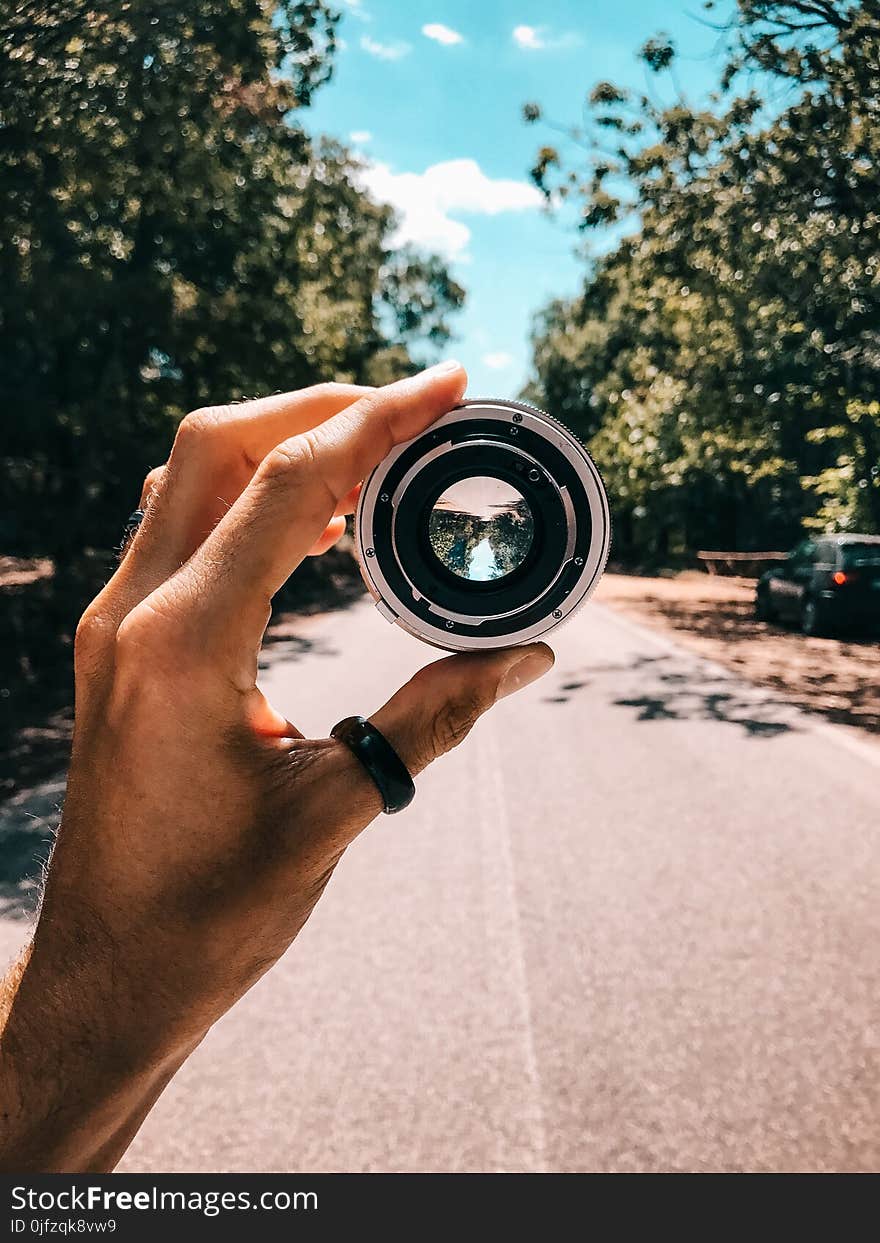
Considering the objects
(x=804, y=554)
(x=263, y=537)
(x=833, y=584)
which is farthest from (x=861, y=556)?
(x=263, y=537)

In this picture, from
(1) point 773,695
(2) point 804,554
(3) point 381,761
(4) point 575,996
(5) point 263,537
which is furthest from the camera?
(2) point 804,554

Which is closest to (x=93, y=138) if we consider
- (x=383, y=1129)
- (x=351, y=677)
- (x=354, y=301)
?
(x=351, y=677)

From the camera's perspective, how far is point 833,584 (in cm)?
1532

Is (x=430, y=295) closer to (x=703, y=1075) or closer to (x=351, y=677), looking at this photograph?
(x=351, y=677)

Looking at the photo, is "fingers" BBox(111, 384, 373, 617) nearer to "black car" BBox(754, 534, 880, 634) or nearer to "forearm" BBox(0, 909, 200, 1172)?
"forearm" BBox(0, 909, 200, 1172)

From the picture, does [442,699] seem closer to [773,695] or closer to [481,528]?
[481,528]

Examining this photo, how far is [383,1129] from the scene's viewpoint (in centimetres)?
303

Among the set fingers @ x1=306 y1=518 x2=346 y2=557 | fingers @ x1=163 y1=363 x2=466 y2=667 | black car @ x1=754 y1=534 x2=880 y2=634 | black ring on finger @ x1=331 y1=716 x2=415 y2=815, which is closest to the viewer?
fingers @ x1=163 y1=363 x2=466 y2=667

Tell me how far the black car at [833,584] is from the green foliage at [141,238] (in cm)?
951

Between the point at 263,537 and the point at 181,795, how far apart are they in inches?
14.2

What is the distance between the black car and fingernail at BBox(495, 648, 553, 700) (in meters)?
14.6

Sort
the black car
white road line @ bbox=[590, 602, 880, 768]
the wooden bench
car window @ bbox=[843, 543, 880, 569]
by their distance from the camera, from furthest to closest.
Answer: the wooden bench
the black car
car window @ bbox=[843, 543, 880, 569]
white road line @ bbox=[590, 602, 880, 768]

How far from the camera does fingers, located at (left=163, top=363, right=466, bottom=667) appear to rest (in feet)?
4.04

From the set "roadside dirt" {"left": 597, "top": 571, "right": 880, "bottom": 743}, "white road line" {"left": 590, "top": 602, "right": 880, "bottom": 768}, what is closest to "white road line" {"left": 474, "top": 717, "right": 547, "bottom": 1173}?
"roadside dirt" {"left": 597, "top": 571, "right": 880, "bottom": 743}
